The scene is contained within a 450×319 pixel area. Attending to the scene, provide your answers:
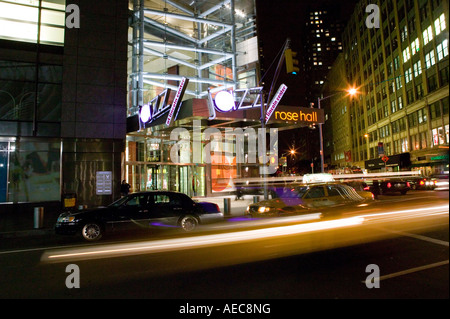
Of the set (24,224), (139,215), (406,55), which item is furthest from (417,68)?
(24,224)

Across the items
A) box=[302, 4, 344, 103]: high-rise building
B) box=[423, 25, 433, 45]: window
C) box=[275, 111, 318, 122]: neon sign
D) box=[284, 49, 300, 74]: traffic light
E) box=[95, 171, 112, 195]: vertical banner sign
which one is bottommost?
box=[95, 171, 112, 195]: vertical banner sign

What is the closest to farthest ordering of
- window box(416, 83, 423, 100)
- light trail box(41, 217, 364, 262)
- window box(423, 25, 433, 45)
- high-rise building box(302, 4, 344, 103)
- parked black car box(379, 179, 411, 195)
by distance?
1. light trail box(41, 217, 364, 262)
2. parked black car box(379, 179, 411, 195)
3. window box(423, 25, 433, 45)
4. window box(416, 83, 423, 100)
5. high-rise building box(302, 4, 344, 103)

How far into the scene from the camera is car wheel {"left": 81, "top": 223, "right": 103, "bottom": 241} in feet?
30.9

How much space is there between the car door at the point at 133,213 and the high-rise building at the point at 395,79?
2511 centimetres

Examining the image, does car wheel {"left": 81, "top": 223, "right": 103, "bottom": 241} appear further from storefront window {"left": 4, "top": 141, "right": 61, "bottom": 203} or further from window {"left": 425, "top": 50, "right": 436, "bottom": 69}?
window {"left": 425, "top": 50, "right": 436, "bottom": 69}

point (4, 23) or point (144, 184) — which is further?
point (144, 184)

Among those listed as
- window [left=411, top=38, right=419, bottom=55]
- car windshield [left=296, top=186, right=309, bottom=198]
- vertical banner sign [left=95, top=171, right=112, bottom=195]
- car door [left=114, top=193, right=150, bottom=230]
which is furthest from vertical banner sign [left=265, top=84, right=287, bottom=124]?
window [left=411, top=38, right=419, bottom=55]

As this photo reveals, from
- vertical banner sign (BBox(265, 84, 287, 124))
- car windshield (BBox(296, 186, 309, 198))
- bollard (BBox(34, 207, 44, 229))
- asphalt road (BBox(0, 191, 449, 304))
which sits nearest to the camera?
asphalt road (BBox(0, 191, 449, 304))

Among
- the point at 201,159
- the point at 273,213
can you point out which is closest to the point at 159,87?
the point at 201,159

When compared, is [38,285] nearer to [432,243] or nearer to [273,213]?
[273,213]

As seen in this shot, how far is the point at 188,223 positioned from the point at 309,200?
165 inches

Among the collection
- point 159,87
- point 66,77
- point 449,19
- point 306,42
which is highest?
point 306,42

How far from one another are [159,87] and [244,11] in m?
11.4
